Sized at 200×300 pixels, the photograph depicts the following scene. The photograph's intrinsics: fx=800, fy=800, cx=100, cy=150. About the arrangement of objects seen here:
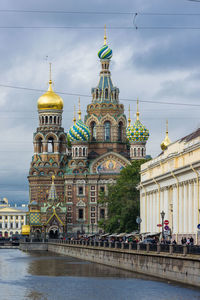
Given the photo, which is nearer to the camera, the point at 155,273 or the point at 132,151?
the point at 155,273

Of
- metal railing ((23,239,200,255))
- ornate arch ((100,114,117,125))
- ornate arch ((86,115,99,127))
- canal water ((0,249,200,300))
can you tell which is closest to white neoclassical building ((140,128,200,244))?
metal railing ((23,239,200,255))

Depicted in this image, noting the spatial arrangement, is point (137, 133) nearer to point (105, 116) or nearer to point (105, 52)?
point (105, 116)

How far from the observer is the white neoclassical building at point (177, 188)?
46875 mm

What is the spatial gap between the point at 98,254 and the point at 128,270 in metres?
10.9

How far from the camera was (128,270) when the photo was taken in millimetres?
44938

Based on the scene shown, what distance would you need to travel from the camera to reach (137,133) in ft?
353

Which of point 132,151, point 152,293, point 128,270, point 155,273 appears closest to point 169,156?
point 128,270

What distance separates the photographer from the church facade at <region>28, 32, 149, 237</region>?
108 meters

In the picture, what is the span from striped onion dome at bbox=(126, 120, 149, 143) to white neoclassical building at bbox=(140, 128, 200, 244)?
140 ft

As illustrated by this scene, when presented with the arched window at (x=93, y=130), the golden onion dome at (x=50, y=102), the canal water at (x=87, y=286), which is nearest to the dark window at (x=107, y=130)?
the arched window at (x=93, y=130)

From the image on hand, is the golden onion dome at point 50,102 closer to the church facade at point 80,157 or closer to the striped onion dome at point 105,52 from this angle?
the church facade at point 80,157

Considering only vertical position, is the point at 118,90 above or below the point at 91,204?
above

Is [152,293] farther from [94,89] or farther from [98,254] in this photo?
[94,89]

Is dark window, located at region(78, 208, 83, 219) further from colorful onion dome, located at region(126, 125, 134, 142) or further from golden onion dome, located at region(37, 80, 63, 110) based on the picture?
golden onion dome, located at region(37, 80, 63, 110)
